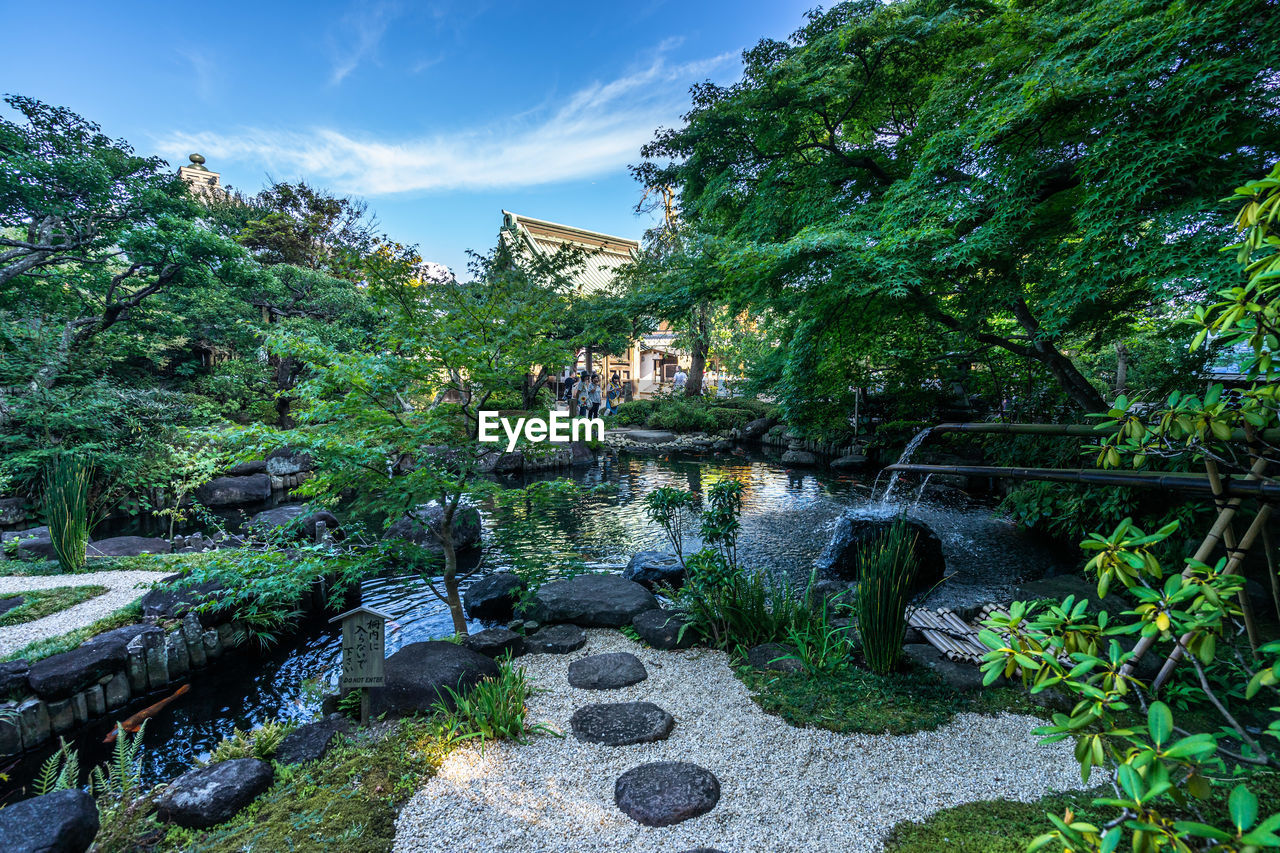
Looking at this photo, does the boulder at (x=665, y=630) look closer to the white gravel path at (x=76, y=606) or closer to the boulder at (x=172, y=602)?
the boulder at (x=172, y=602)

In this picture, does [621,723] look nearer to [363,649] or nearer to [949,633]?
[363,649]

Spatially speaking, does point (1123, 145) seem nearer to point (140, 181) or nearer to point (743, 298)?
point (743, 298)

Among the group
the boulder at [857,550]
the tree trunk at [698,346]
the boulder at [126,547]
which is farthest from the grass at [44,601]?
the tree trunk at [698,346]

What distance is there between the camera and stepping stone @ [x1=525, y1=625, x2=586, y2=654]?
3.82 metres

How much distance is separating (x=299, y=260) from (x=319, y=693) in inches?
652

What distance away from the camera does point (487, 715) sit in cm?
275

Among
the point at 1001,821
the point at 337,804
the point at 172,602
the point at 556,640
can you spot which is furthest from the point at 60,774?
the point at 1001,821

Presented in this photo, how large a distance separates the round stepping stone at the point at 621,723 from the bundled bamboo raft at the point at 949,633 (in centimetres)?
197

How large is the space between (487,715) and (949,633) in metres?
3.33

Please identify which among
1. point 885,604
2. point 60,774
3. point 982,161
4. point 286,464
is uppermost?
point 982,161

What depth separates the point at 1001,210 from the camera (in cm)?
404

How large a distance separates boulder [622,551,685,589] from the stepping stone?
131cm

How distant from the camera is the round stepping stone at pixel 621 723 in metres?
2.71

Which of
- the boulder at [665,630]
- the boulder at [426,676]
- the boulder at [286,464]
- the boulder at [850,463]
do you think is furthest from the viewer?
the boulder at [850,463]
